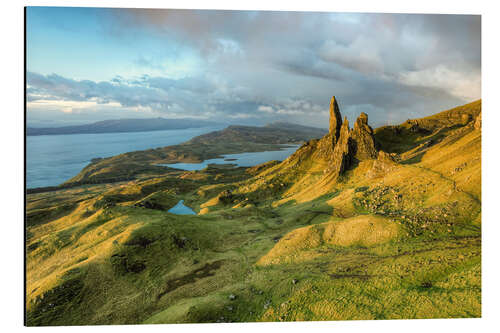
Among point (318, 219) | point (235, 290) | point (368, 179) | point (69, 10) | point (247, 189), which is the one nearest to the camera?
point (235, 290)

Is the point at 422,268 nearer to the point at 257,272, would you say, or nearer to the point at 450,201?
the point at 450,201

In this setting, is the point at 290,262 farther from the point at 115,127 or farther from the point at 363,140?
the point at 115,127

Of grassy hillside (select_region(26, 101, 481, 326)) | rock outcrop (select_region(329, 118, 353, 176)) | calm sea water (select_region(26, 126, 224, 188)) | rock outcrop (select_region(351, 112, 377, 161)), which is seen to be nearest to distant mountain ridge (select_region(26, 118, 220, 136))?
calm sea water (select_region(26, 126, 224, 188))

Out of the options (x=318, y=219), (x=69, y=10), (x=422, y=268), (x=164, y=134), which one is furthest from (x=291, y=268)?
(x=164, y=134)

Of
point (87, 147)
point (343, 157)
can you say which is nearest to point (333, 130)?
point (343, 157)

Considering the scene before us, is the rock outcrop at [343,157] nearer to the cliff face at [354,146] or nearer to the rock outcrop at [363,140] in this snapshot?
the cliff face at [354,146]

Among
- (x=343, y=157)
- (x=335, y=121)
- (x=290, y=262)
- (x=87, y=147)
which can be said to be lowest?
(x=290, y=262)
